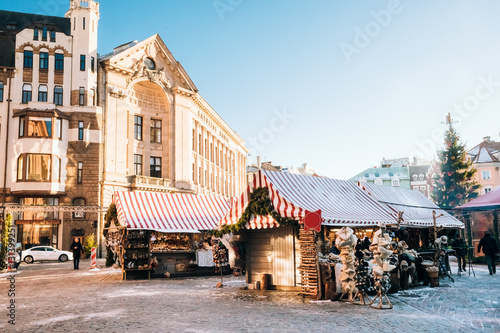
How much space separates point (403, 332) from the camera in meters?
8.32

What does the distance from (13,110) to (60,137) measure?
4596mm

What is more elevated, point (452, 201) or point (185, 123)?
point (185, 123)

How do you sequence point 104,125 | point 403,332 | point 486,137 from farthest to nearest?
1. point 486,137
2. point 104,125
3. point 403,332

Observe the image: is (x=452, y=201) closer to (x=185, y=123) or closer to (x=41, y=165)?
(x=185, y=123)

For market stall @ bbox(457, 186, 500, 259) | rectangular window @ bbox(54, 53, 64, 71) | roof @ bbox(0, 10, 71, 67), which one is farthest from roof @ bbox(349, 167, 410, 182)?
rectangular window @ bbox(54, 53, 64, 71)

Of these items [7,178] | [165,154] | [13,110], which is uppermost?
[13,110]

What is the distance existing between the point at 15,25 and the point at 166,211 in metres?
32.2

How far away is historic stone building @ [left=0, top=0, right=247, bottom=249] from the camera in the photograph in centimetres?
3825

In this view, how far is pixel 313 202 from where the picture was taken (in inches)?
568

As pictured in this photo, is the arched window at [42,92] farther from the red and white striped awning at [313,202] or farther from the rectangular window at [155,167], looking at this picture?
the red and white striped awning at [313,202]

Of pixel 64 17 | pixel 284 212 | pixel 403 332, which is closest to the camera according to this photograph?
pixel 403 332

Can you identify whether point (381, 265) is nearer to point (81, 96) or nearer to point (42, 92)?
point (81, 96)

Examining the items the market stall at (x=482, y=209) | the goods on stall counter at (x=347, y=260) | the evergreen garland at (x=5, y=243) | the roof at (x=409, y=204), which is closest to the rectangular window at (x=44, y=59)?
the evergreen garland at (x=5, y=243)

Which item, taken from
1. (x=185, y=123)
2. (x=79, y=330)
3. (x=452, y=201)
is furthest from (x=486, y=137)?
(x=79, y=330)
